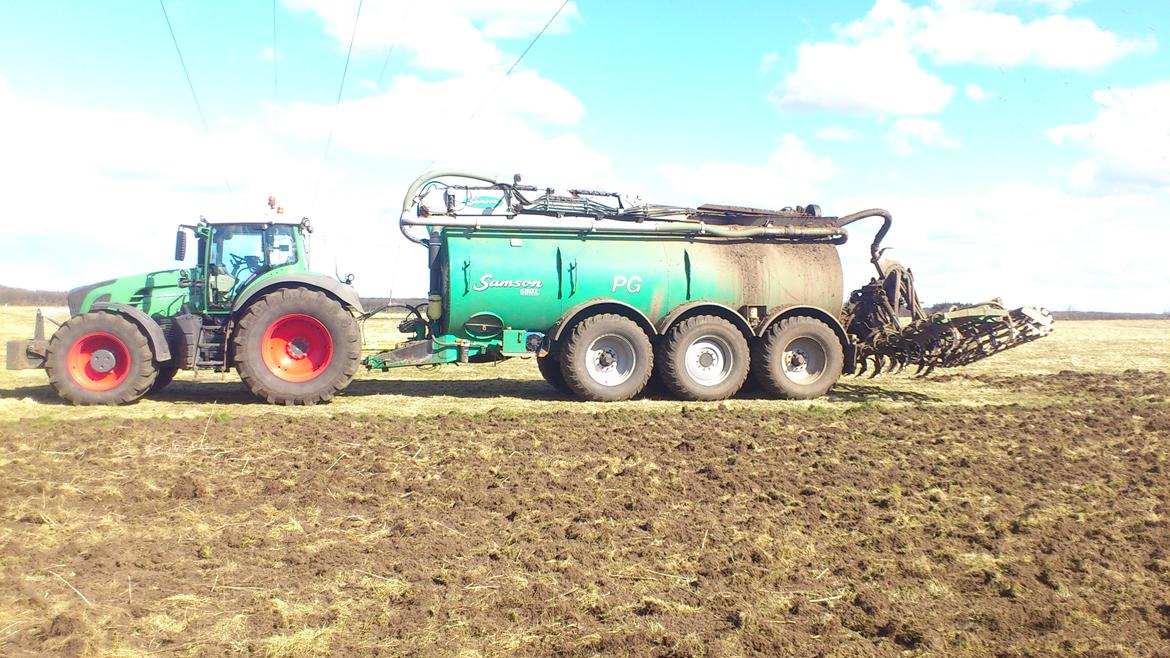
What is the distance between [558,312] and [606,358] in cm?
100

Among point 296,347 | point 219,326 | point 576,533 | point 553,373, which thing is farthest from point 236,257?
point 576,533

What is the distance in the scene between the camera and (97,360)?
1185 cm

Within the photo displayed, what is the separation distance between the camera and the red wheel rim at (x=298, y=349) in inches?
480

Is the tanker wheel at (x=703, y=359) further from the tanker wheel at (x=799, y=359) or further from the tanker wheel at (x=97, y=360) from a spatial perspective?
the tanker wheel at (x=97, y=360)

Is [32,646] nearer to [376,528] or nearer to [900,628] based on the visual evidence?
[376,528]

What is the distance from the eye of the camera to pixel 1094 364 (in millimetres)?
20453

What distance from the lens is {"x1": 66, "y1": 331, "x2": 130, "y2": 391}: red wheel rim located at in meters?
11.8

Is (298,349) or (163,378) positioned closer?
(298,349)

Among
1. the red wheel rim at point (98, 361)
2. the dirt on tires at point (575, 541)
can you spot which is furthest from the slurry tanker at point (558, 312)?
the dirt on tires at point (575, 541)

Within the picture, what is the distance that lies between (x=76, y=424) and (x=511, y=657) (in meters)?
8.17

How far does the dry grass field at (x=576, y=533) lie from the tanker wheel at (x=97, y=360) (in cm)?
55

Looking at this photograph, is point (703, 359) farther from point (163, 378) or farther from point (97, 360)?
point (97, 360)

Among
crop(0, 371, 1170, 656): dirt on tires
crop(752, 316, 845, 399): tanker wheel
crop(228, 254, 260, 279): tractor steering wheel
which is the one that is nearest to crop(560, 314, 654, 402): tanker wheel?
crop(752, 316, 845, 399): tanker wheel

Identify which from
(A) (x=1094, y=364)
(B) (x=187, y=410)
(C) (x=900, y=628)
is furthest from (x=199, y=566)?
(A) (x=1094, y=364)
